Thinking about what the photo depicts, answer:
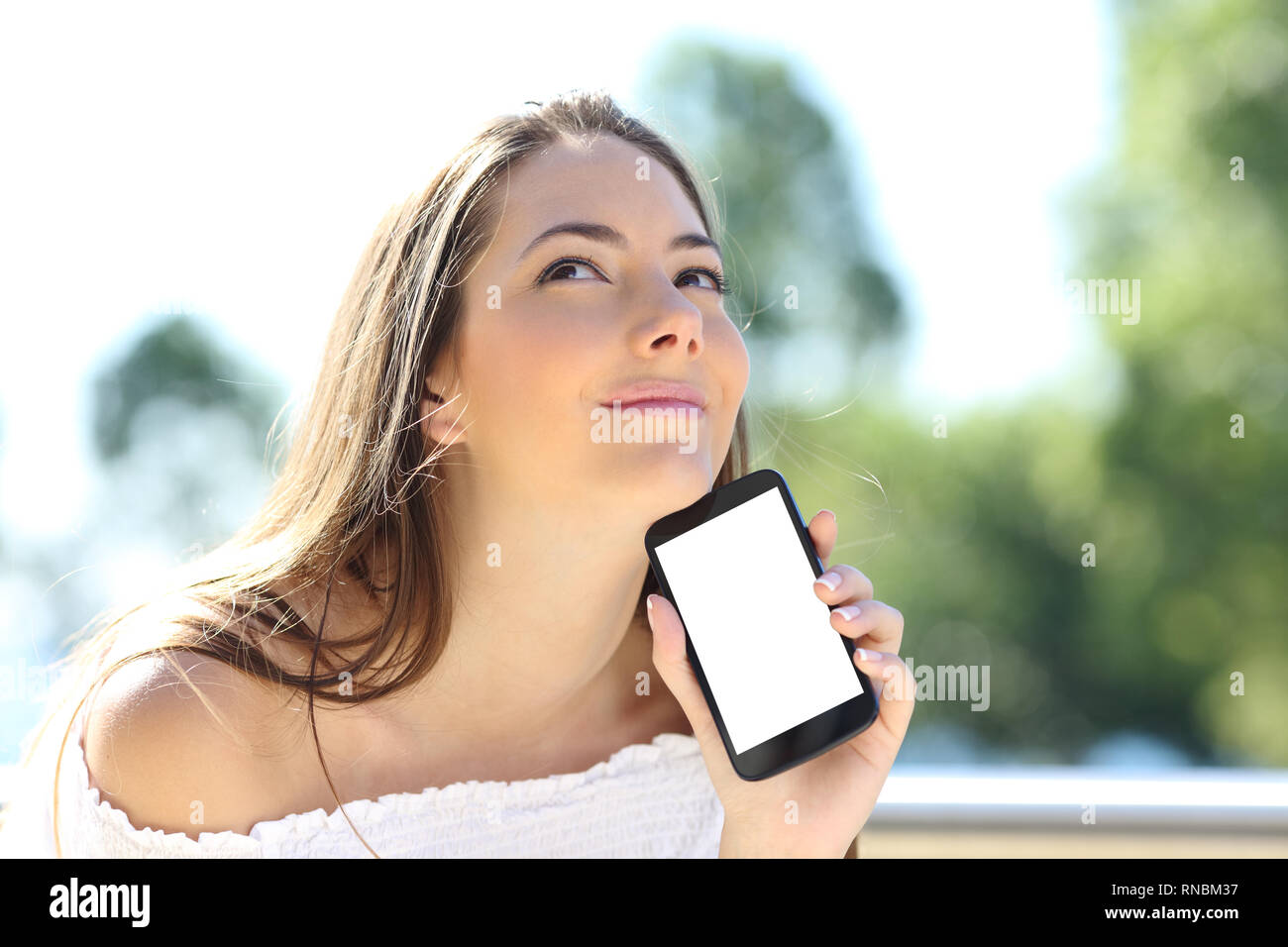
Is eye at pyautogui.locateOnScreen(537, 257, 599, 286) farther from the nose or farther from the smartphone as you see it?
the smartphone

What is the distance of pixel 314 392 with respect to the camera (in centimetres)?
201

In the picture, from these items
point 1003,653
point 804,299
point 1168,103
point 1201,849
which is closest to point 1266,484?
point 1003,653

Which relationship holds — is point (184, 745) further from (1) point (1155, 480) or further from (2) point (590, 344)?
(1) point (1155, 480)

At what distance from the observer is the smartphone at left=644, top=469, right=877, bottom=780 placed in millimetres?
1665

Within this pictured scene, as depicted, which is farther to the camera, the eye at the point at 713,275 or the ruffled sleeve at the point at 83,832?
the eye at the point at 713,275

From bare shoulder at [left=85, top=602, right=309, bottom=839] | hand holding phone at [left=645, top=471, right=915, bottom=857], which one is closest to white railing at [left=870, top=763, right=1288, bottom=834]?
hand holding phone at [left=645, top=471, right=915, bottom=857]

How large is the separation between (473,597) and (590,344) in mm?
513

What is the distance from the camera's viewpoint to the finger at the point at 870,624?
1629 millimetres

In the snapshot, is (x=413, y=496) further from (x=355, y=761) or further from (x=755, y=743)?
(x=755, y=743)

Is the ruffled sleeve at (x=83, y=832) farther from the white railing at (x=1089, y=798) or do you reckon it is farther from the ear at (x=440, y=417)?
the white railing at (x=1089, y=798)

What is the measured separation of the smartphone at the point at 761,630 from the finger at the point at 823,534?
4 centimetres

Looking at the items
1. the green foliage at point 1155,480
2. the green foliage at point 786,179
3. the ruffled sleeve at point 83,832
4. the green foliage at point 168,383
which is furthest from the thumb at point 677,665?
the green foliage at point 168,383

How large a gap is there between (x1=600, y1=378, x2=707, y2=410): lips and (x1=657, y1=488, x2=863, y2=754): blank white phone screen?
203 mm
